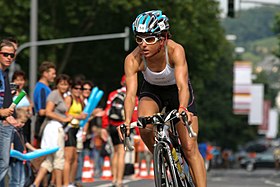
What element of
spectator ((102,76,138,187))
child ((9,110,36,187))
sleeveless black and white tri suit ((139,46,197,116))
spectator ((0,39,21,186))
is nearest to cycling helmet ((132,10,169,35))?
sleeveless black and white tri suit ((139,46,197,116))

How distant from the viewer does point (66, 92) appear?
16578 millimetres

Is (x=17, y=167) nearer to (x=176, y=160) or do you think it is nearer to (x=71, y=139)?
(x=71, y=139)

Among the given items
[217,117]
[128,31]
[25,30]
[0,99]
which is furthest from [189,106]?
[217,117]

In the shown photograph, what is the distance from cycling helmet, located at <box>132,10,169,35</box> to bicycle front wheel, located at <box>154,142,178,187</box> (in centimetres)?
97

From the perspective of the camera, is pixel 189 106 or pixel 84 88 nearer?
pixel 189 106

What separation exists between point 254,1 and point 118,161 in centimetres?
1651

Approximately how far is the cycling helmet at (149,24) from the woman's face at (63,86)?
6.23 m

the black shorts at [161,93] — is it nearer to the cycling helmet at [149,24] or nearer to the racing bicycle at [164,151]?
the racing bicycle at [164,151]

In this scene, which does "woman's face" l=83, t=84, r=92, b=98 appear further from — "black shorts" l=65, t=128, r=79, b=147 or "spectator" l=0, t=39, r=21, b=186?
"spectator" l=0, t=39, r=21, b=186

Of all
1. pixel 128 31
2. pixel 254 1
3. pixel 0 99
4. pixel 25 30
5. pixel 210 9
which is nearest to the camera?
pixel 0 99

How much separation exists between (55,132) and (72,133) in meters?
0.37

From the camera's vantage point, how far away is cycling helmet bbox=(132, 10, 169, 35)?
379 inches

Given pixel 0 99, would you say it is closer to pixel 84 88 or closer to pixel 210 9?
pixel 84 88

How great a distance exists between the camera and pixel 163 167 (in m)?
9.60
